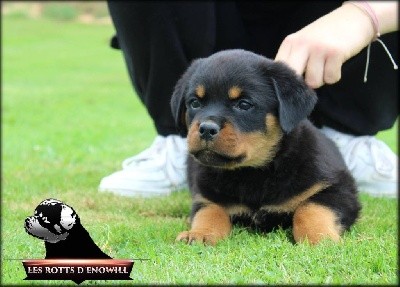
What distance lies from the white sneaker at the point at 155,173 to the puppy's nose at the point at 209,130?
55.7 inches

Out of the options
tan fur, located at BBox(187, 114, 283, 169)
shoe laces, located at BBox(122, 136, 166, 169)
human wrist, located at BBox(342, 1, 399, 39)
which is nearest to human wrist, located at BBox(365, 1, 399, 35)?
human wrist, located at BBox(342, 1, 399, 39)

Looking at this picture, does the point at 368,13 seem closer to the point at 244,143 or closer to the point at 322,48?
the point at 322,48

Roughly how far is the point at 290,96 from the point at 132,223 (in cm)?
97

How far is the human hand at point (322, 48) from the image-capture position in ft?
10.5

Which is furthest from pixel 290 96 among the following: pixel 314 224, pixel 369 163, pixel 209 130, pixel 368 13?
pixel 369 163

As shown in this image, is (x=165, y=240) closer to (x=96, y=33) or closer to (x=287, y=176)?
(x=287, y=176)

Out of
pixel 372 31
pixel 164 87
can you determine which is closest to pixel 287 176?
pixel 372 31

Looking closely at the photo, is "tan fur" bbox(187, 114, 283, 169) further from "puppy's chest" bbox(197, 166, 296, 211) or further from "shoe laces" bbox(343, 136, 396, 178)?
"shoe laces" bbox(343, 136, 396, 178)

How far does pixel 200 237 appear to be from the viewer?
2.87 meters

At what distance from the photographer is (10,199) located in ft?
13.1

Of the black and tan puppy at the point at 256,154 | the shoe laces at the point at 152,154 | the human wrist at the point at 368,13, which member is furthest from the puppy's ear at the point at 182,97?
the shoe laces at the point at 152,154

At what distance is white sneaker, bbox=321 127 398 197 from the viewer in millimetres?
4262

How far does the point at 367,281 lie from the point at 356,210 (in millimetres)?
1023

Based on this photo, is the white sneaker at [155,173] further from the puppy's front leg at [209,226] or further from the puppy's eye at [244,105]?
the puppy's eye at [244,105]
